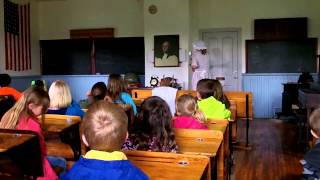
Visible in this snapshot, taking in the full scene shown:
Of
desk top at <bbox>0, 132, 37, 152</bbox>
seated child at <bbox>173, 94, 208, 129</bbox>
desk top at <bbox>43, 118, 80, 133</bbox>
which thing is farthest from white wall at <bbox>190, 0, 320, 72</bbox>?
desk top at <bbox>0, 132, 37, 152</bbox>

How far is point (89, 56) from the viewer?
31.1ft

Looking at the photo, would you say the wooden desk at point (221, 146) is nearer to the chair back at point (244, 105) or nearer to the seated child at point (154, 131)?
the seated child at point (154, 131)

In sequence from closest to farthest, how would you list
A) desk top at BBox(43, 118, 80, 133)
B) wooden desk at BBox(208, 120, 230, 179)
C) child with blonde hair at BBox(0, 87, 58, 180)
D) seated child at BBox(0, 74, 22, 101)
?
child with blonde hair at BBox(0, 87, 58, 180), desk top at BBox(43, 118, 80, 133), wooden desk at BBox(208, 120, 230, 179), seated child at BBox(0, 74, 22, 101)

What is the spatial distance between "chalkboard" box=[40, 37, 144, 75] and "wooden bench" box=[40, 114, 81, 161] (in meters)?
6.21

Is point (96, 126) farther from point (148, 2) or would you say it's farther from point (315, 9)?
point (315, 9)

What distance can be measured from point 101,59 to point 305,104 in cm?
596

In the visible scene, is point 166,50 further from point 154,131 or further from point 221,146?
point 154,131

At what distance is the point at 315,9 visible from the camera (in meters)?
8.09

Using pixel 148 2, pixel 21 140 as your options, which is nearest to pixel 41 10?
pixel 148 2

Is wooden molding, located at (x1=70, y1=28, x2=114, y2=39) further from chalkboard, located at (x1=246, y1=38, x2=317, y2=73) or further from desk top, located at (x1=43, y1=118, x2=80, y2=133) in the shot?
desk top, located at (x1=43, y1=118, x2=80, y2=133)

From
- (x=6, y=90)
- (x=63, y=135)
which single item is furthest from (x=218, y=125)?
(x=6, y=90)

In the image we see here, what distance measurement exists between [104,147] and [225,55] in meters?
7.64

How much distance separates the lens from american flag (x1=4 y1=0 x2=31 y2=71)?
27.2ft

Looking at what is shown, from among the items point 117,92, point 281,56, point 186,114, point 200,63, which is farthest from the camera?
point 281,56
